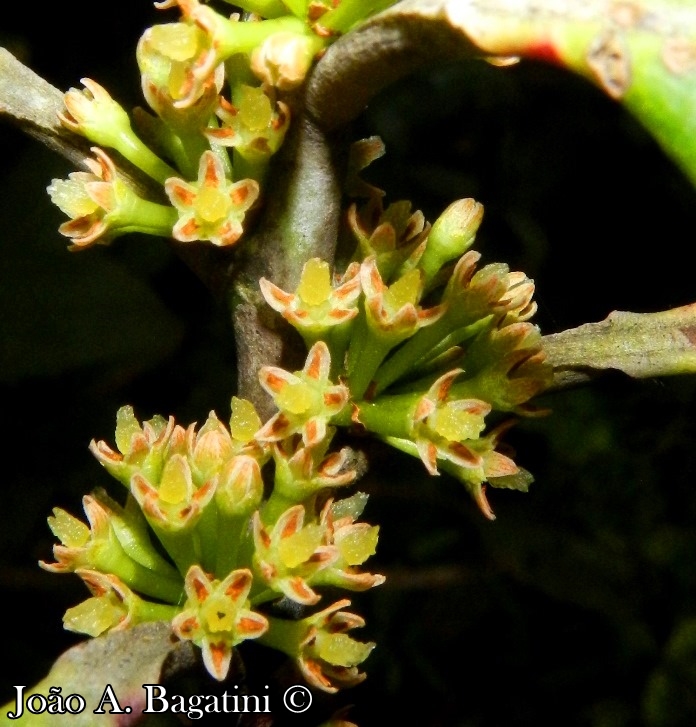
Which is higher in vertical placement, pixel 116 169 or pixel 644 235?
pixel 116 169

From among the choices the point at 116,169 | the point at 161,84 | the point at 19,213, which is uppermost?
the point at 161,84

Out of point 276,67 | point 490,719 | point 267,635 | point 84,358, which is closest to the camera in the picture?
point 276,67

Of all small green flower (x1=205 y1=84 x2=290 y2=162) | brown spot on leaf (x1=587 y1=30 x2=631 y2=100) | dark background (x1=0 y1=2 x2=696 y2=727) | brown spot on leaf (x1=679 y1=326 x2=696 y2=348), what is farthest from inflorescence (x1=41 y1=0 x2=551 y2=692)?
dark background (x1=0 y1=2 x2=696 y2=727)

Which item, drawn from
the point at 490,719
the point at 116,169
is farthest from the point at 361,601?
the point at 116,169

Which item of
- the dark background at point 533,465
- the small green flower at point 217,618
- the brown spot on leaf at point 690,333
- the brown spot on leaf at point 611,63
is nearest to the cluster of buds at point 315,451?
the small green flower at point 217,618

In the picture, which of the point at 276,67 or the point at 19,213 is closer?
the point at 276,67

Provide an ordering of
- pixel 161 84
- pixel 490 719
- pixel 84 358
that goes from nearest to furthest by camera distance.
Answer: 1. pixel 161 84
2. pixel 84 358
3. pixel 490 719

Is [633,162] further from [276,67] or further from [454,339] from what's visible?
[276,67]
